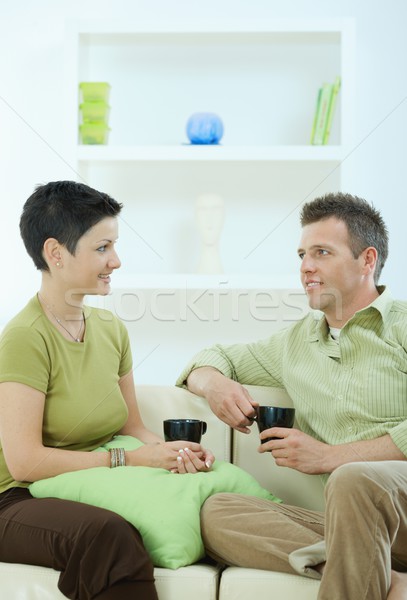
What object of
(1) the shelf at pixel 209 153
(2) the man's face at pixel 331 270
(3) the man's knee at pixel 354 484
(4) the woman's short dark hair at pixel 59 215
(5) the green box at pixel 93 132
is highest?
(5) the green box at pixel 93 132

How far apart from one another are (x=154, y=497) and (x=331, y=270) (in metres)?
0.82

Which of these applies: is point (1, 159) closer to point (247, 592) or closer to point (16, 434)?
point (16, 434)

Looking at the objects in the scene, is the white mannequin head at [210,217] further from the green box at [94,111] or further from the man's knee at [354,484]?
the man's knee at [354,484]

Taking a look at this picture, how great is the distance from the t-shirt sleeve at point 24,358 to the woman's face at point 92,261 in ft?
0.69

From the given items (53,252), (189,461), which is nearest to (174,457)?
(189,461)

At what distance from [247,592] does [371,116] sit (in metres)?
2.53

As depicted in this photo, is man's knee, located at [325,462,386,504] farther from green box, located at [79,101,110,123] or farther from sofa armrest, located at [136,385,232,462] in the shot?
green box, located at [79,101,110,123]

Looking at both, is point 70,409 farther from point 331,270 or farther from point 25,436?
point 331,270

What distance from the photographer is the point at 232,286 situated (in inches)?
139

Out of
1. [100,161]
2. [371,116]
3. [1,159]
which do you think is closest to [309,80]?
[371,116]

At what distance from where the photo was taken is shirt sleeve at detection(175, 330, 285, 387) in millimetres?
2383

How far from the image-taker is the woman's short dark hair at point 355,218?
234 centimetres

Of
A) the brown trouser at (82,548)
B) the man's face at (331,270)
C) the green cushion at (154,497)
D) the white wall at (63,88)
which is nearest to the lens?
the brown trouser at (82,548)

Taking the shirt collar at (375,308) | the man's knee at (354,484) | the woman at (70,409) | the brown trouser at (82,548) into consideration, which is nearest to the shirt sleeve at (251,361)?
the shirt collar at (375,308)
